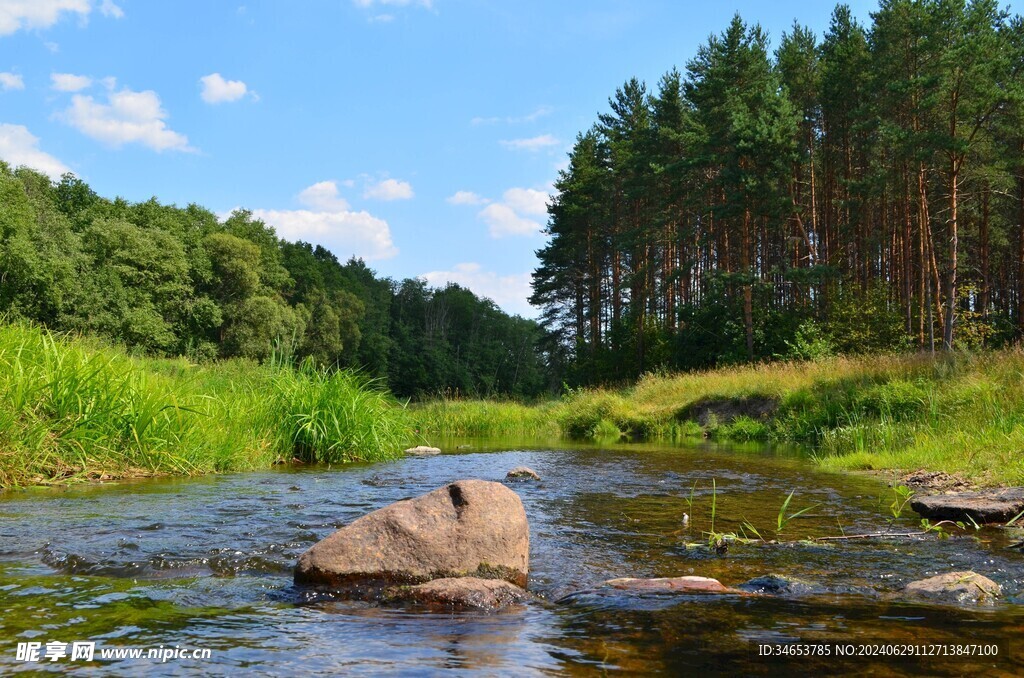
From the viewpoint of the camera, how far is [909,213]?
31.4 meters

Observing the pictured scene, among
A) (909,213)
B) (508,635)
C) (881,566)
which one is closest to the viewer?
(508,635)

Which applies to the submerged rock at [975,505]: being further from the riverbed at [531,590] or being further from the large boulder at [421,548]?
the large boulder at [421,548]

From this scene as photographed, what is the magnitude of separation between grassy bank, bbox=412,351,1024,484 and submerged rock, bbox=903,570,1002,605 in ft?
13.3

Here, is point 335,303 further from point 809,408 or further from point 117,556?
point 117,556

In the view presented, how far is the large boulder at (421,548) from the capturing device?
418 cm

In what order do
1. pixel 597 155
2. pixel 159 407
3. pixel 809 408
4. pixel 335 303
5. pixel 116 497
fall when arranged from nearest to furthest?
pixel 116 497 < pixel 159 407 < pixel 809 408 < pixel 597 155 < pixel 335 303

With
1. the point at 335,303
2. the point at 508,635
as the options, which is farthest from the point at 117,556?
the point at 335,303

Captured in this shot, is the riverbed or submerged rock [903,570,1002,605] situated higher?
submerged rock [903,570,1002,605]

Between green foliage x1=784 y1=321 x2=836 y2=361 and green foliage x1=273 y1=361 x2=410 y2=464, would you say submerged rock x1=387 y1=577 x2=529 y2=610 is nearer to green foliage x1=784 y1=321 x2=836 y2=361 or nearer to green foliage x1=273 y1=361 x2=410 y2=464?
green foliage x1=273 y1=361 x2=410 y2=464

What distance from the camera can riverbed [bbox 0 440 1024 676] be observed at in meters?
2.91

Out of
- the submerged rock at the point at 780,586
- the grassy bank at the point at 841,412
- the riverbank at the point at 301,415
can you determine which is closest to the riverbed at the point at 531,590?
the submerged rock at the point at 780,586

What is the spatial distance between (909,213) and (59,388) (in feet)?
109

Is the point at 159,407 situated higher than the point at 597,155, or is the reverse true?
the point at 597,155

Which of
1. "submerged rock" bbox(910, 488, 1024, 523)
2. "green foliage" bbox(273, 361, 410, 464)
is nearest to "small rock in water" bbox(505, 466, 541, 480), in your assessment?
"green foliage" bbox(273, 361, 410, 464)
